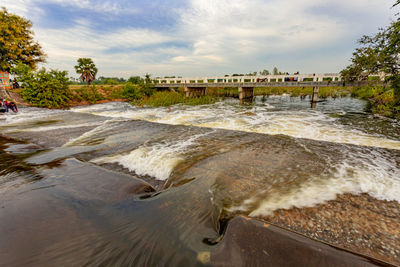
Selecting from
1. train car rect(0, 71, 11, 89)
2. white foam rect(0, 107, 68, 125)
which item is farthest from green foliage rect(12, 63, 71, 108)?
train car rect(0, 71, 11, 89)

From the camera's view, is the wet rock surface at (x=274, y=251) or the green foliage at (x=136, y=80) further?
the green foliage at (x=136, y=80)

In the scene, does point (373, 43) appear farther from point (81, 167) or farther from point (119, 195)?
point (81, 167)

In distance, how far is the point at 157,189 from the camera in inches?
129

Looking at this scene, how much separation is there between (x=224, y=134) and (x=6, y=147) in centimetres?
770

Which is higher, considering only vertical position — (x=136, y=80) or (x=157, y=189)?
(x=136, y=80)

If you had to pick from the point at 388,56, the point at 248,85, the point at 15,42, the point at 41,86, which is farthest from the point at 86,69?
the point at 388,56

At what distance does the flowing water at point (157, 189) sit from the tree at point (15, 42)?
26.2m

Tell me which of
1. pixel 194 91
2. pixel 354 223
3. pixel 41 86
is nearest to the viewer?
pixel 354 223

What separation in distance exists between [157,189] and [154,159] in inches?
56.0

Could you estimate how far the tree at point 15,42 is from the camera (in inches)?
821

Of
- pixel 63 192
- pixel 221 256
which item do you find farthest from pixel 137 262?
pixel 63 192

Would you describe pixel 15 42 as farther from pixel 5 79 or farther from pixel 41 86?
pixel 41 86

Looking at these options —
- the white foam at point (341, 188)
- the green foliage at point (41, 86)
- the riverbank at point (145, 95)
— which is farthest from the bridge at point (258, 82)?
the white foam at point (341, 188)

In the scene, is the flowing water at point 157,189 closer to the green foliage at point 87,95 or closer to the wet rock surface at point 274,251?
the wet rock surface at point 274,251
